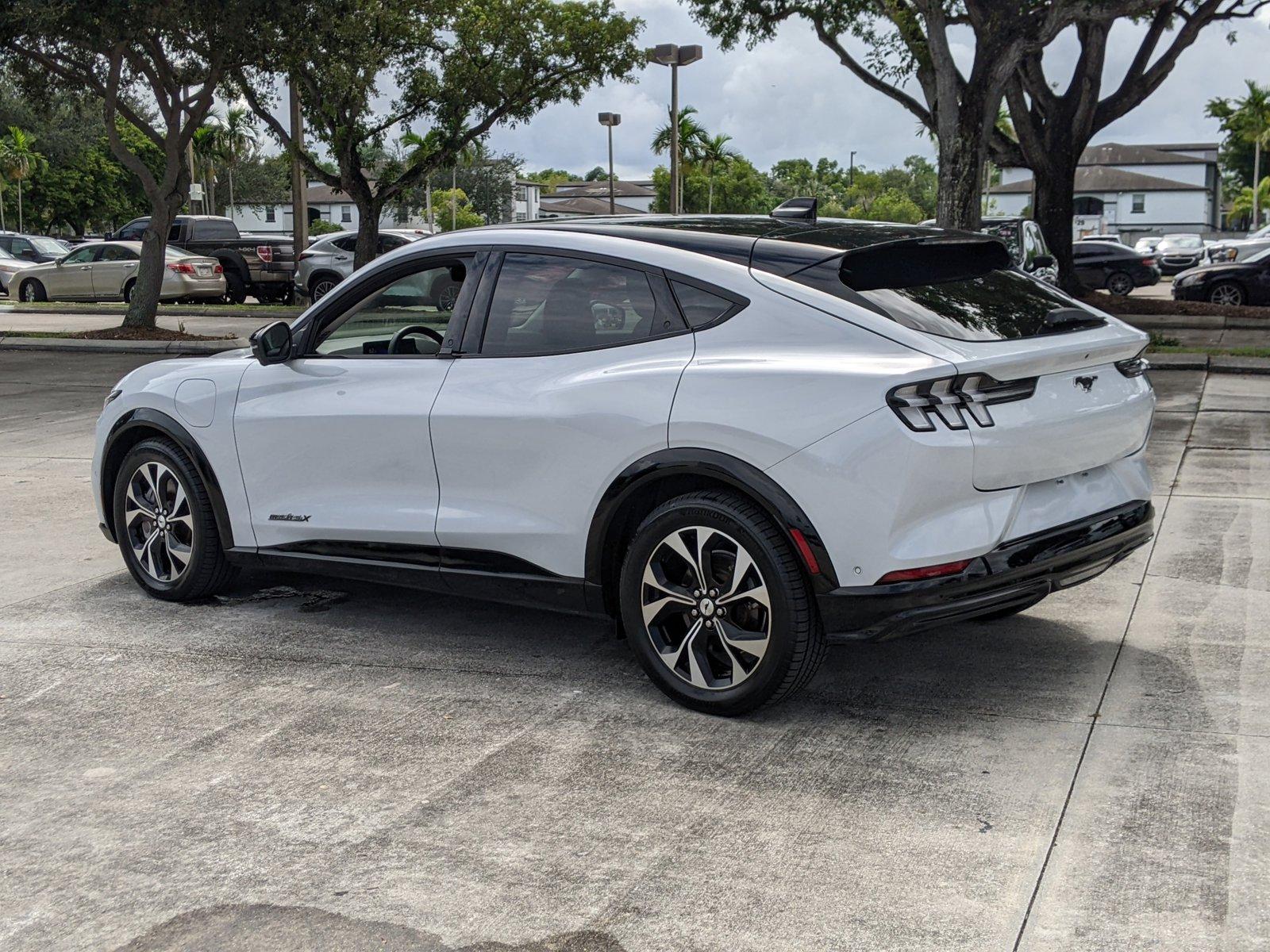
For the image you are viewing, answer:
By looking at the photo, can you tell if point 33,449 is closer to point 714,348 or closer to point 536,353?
point 536,353

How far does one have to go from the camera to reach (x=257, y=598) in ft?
21.5

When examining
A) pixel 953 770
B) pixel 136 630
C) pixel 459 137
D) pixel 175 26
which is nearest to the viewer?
pixel 953 770

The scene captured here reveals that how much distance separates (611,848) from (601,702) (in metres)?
1.23

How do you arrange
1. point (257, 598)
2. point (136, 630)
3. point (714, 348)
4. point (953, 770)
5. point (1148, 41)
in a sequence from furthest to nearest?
point (1148, 41), point (257, 598), point (136, 630), point (714, 348), point (953, 770)

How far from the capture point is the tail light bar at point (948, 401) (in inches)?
168

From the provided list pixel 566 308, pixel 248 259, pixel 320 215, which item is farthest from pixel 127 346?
pixel 320 215

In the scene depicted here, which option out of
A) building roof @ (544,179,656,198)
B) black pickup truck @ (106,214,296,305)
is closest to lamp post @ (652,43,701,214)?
black pickup truck @ (106,214,296,305)

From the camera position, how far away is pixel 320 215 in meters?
99.1

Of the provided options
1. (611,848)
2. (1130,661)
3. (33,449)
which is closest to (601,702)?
(611,848)

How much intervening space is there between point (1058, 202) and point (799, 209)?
20.8m

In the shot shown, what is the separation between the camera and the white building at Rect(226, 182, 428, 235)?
105750 mm

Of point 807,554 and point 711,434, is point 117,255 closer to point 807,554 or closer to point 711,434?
point 711,434

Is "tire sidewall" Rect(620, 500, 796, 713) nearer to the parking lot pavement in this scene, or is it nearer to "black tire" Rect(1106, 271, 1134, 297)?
the parking lot pavement

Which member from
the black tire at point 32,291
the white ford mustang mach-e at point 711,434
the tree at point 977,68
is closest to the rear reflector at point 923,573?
the white ford mustang mach-e at point 711,434
